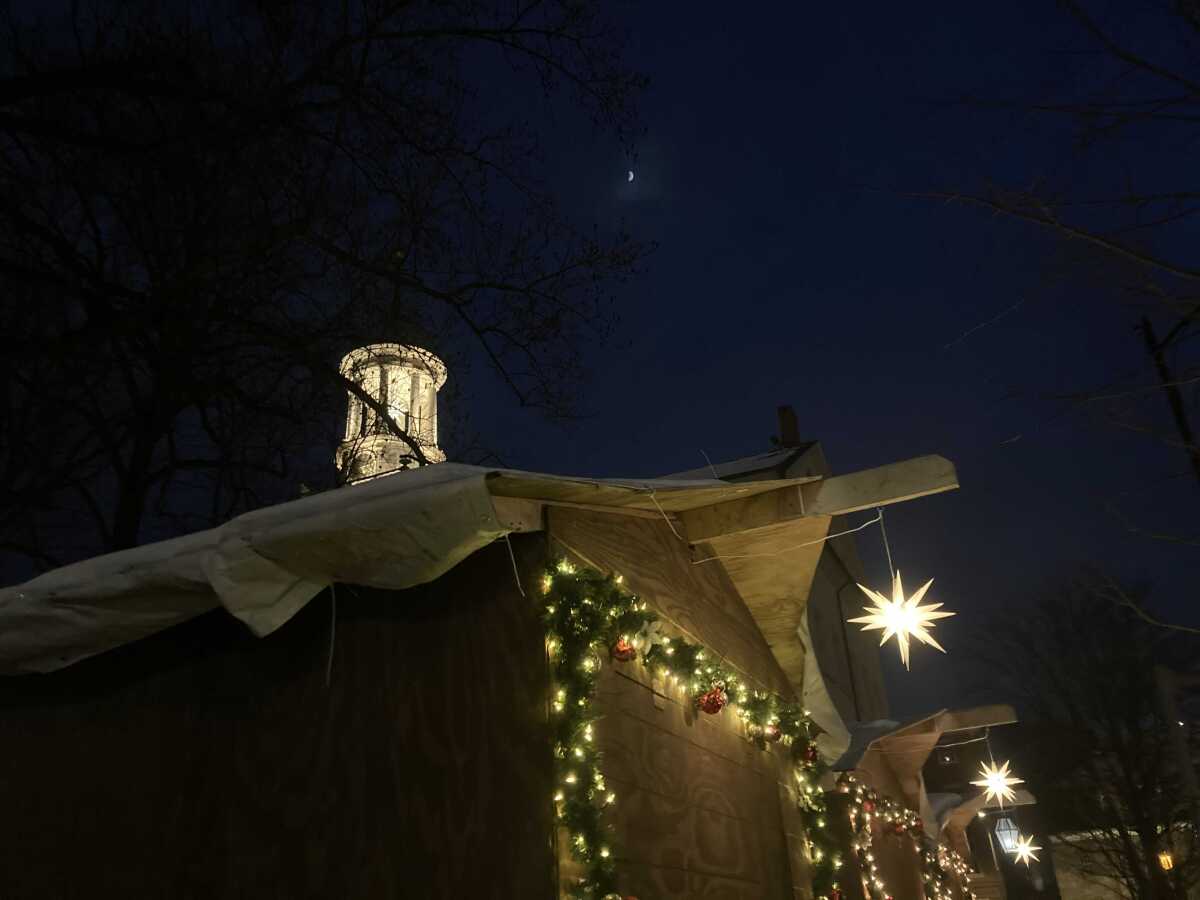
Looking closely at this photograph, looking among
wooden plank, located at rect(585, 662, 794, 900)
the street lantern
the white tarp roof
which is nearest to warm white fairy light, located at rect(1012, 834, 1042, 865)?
the street lantern

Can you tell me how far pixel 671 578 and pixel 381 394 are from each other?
21.8ft

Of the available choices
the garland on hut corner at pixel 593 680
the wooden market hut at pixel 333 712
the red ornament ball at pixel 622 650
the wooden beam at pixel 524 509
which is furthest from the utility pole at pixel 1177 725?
the wooden beam at pixel 524 509

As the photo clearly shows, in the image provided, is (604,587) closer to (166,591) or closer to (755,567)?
(166,591)

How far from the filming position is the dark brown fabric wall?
406 centimetres

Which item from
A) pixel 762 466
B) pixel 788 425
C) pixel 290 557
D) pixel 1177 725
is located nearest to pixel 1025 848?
pixel 788 425

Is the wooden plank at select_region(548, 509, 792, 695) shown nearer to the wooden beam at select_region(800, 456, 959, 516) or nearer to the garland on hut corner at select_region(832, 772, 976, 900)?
the wooden beam at select_region(800, 456, 959, 516)

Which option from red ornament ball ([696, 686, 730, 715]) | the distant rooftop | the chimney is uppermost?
the chimney

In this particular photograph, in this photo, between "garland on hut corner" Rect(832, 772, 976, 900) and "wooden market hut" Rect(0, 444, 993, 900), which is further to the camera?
"garland on hut corner" Rect(832, 772, 976, 900)

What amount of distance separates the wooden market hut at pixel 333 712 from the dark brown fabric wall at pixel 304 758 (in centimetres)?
1

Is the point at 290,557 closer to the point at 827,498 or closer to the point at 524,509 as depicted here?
the point at 524,509

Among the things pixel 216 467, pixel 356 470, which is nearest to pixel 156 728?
pixel 356 470

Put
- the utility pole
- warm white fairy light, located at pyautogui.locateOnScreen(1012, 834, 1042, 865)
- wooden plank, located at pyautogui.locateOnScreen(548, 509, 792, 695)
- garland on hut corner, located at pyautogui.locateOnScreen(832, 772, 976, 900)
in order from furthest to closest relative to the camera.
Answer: warm white fairy light, located at pyautogui.locateOnScreen(1012, 834, 1042, 865) < the utility pole < garland on hut corner, located at pyautogui.locateOnScreen(832, 772, 976, 900) < wooden plank, located at pyautogui.locateOnScreen(548, 509, 792, 695)

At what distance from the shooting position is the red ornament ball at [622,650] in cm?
488

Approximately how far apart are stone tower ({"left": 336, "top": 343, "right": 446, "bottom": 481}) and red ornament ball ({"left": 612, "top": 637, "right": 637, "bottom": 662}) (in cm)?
673
